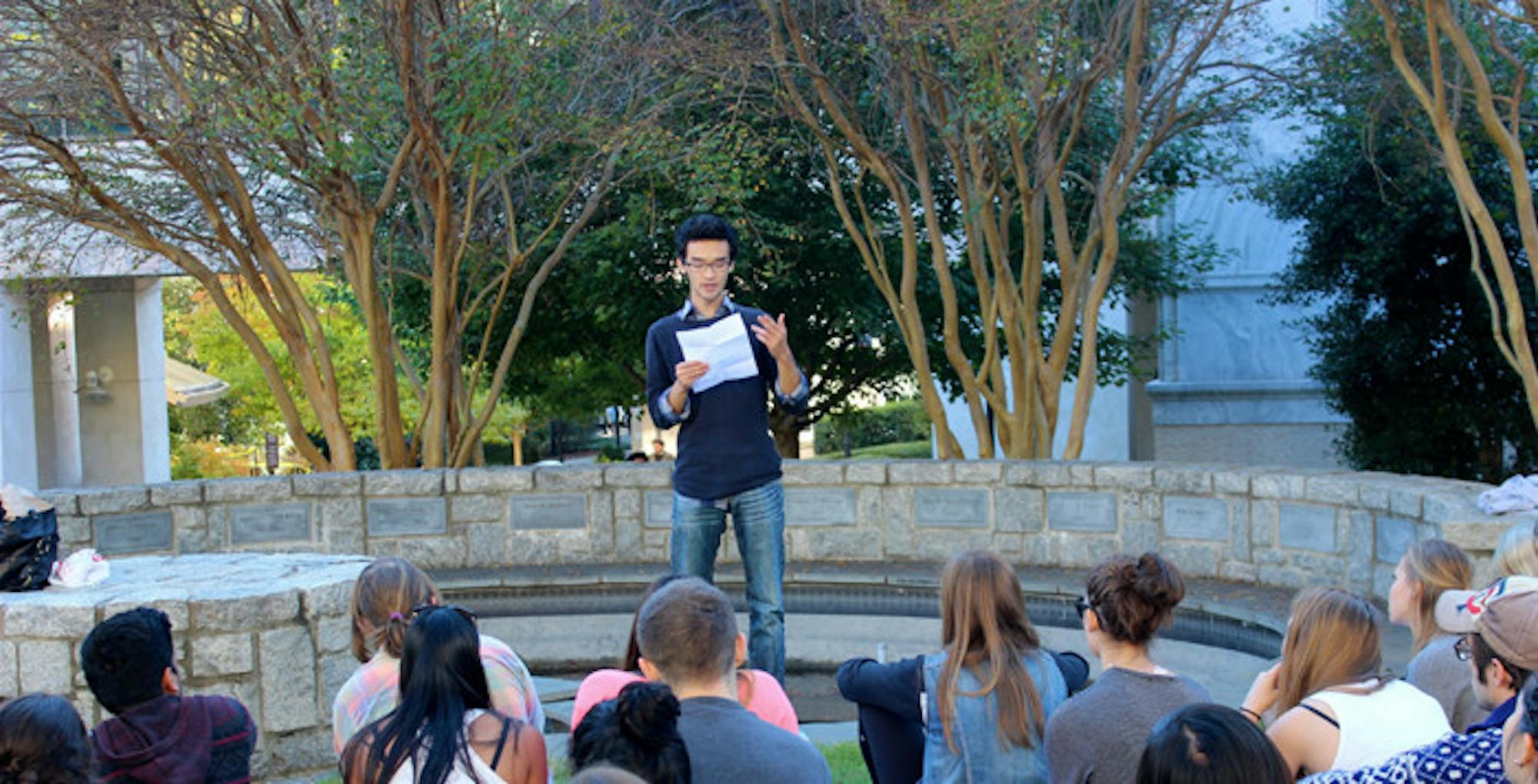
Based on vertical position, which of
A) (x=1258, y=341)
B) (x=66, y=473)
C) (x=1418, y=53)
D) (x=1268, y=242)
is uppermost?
(x=1418, y=53)

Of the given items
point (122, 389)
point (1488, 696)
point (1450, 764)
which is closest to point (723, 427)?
point (1488, 696)

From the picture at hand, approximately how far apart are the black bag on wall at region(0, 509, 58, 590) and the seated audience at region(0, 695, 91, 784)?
11.4 feet

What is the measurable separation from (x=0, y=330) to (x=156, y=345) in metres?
3.73

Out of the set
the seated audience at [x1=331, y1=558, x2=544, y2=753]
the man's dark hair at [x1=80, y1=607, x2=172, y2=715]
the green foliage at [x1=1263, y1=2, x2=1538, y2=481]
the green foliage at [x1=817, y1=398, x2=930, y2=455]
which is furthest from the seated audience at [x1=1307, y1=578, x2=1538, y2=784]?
the green foliage at [x1=817, y1=398, x2=930, y2=455]

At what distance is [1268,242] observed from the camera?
57.4 ft

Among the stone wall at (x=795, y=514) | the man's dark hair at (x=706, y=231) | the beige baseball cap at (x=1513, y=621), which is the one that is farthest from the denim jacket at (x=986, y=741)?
the stone wall at (x=795, y=514)

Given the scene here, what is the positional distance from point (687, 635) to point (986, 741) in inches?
37.8

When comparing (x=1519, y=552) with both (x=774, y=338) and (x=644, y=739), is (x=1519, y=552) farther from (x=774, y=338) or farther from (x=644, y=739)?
(x=644, y=739)

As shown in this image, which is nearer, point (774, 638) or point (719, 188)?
point (774, 638)

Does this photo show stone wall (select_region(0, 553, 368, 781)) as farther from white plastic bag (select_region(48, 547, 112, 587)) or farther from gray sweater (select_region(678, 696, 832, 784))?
gray sweater (select_region(678, 696, 832, 784))

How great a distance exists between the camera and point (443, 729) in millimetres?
3477

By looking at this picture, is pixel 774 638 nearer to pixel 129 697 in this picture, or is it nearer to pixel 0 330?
pixel 129 697

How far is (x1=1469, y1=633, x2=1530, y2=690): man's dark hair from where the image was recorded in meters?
3.27

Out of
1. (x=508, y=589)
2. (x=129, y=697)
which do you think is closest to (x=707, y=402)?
(x=129, y=697)
